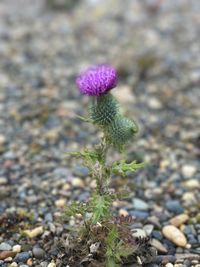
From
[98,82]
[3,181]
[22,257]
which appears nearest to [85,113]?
[3,181]

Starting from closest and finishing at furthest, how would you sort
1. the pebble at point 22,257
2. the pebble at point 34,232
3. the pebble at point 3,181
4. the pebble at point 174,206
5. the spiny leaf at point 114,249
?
the spiny leaf at point 114,249, the pebble at point 22,257, the pebble at point 34,232, the pebble at point 174,206, the pebble at point 3,181

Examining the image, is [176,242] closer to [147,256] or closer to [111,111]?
[147,256]

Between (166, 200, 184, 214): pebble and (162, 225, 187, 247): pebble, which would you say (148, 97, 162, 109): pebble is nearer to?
(166, 200, 184, 214): pebble

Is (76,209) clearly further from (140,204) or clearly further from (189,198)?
(189,198)

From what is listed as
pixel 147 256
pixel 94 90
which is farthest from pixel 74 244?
pixel 94 90

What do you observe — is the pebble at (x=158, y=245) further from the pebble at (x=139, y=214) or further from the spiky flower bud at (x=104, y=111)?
the spiky flower bud at (x=104, y=111)

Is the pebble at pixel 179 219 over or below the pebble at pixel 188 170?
below

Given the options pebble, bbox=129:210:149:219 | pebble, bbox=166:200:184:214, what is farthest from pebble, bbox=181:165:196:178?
pebble, bbox=129:210:149:219

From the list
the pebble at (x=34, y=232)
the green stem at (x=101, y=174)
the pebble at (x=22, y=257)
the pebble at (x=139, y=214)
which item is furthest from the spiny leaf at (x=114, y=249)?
the pebble at (x=139, y=214)
